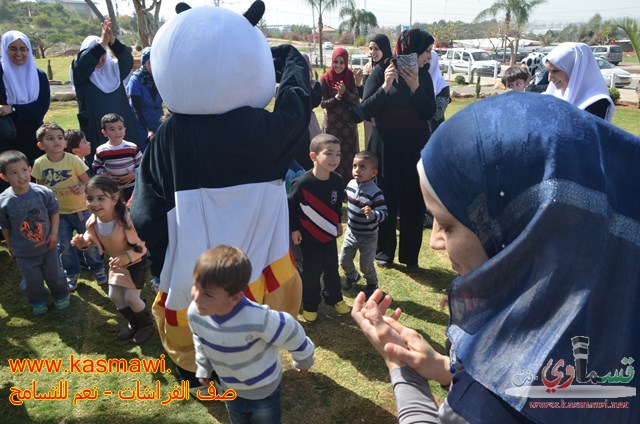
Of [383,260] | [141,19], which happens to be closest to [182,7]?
[383,260]

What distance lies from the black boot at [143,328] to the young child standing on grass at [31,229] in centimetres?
99

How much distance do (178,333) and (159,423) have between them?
0.73 metres

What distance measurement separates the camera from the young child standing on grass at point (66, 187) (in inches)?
183

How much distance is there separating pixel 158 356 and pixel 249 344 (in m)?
1.78

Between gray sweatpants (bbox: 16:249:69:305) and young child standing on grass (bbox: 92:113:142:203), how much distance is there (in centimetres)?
93

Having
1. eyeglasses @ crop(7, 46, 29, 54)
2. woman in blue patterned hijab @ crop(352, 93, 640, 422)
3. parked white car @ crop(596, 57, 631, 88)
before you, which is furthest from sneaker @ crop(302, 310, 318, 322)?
parked white car @ crop(596, 57, 631, 88)

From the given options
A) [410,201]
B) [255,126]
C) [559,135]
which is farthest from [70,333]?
[559,135]

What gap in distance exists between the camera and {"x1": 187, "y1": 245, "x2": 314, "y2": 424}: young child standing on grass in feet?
6.90

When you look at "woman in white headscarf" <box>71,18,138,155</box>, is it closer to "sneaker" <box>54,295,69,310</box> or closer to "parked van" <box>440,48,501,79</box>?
"sneaker" <box>54,295,69,310</box>

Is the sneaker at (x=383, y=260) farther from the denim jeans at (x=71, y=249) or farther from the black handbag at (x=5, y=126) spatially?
the black handbag at (x=5, y=126)

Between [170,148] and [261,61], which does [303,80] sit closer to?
[261,61]

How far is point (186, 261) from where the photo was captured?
2555 mm

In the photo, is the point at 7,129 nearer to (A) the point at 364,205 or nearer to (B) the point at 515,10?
(A) the point at 364,205

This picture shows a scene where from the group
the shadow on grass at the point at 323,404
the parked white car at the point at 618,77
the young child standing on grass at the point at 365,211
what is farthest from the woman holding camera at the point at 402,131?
the parked white car at the point at 618,77
